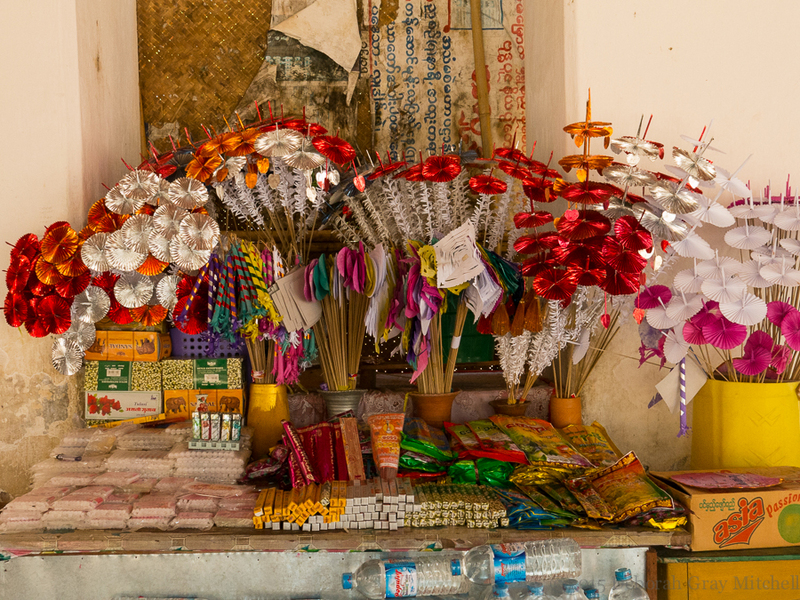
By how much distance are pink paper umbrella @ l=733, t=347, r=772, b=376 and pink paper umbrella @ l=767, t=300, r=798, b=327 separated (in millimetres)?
100

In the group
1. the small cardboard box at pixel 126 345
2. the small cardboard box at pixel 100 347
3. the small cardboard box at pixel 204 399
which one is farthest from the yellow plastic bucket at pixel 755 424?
the small cardboard box at pixel 100 347

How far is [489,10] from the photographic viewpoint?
288 cm

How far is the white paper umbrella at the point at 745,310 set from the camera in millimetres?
1833

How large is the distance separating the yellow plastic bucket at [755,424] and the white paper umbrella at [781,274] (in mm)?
380

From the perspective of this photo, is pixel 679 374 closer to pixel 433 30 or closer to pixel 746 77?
pixel 746 77

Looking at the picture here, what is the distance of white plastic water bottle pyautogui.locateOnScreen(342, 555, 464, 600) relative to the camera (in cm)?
170

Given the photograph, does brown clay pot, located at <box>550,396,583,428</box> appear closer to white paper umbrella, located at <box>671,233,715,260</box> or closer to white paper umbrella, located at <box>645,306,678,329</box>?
white paper umbrella, located at <box>645,306,678,329</box>

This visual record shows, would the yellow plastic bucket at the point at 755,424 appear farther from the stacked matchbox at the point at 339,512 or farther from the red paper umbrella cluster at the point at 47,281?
the red paper umbrella cluster at the point at 47,281

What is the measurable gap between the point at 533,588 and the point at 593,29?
198 centimetres

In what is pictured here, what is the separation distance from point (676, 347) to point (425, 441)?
0.91m

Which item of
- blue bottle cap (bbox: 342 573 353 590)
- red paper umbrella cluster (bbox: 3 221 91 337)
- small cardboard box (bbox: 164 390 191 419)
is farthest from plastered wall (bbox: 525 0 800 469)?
red paper umbrella cluster (bbox: 3 221 91 337)

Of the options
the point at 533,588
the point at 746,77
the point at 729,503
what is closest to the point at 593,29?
the point at 746,77

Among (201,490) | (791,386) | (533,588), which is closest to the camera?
(533,588)

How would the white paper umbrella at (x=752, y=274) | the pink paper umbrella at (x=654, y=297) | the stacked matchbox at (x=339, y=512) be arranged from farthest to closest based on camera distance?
1. the pink paper umbrella at (x=654, y=297)
2. the white paper umbrella at (x=752, y=274)
3. the stacked matchbox at (x=339, y=512)
